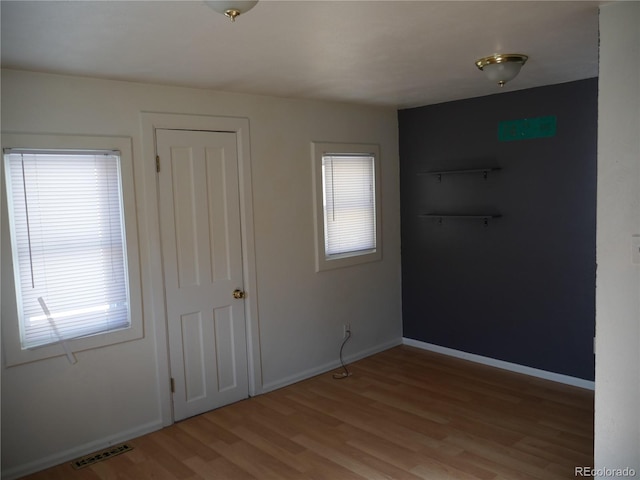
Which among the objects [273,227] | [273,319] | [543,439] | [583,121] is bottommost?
[543,439]

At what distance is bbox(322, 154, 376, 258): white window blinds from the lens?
4730mm

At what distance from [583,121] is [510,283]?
1447mm

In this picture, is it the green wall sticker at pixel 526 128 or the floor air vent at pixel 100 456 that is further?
the green wall sticker at pixel 526 128

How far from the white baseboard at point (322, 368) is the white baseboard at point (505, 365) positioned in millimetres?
282

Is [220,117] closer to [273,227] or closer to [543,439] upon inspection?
[273,227]

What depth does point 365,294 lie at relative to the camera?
5.07 metres

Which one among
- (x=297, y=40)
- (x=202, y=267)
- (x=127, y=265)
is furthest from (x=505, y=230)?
(x=127, y=265)

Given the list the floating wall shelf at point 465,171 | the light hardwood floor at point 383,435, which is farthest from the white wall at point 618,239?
the floating wall shelf at point 465,171

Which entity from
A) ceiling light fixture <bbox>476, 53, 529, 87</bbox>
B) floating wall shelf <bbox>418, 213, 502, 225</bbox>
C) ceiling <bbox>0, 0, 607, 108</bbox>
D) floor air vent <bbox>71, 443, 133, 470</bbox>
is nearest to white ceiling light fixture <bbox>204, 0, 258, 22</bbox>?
ceiling <bbox>0, 0, 607, 108</bbox>

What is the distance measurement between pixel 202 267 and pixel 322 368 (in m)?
1.56

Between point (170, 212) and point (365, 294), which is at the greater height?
point (170, 212)

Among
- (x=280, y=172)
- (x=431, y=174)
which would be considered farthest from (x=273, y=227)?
(x=431, y=174)

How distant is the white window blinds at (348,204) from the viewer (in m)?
4.73

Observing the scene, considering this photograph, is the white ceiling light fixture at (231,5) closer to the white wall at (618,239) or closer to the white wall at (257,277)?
the white wall at (618,239)
